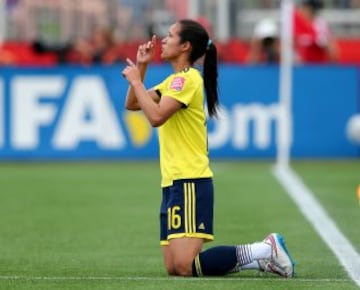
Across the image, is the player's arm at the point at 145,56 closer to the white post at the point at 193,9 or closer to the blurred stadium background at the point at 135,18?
the blurred stadium background at the point at 135,18

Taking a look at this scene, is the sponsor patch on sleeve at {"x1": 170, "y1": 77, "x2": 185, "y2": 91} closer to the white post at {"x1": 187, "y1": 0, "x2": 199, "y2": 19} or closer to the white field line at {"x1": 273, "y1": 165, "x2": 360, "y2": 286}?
the white field line at {"x1": 273, "y1": 165, "x2": 360, "y2": 286}

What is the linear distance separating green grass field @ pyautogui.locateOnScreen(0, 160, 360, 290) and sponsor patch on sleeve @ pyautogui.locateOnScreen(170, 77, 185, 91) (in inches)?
49.7

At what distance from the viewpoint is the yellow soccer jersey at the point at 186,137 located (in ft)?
30.0

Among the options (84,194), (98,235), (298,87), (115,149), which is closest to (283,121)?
(298,87)

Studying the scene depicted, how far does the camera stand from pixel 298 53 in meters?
22.6

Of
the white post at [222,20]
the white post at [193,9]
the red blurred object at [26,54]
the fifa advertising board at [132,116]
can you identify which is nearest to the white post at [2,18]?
the red blurred object at [26,54]

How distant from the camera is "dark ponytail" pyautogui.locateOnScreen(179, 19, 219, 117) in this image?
928 cm

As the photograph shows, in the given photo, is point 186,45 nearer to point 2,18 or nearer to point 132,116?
point 132,116

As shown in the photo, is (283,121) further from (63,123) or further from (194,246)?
(194,246)

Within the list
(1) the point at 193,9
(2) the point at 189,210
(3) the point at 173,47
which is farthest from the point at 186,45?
(1) the point at 193,9

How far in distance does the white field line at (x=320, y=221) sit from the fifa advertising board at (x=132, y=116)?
4.58 feet

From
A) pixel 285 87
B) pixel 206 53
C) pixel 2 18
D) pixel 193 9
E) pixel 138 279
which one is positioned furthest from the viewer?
pixel 193 9

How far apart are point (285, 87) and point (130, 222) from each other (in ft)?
24.4

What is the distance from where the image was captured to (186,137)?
920 centimetres
